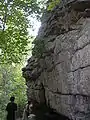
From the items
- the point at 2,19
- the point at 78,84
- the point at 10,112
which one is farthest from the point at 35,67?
A: the point at 78,84

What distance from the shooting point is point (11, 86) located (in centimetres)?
2880

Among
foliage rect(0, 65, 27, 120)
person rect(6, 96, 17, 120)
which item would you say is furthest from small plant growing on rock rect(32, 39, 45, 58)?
foliage rect(0, 65, 27, 120)

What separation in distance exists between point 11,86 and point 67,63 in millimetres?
18692

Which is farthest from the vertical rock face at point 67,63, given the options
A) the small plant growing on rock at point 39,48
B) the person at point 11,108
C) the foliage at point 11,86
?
the foliage at point 11,86

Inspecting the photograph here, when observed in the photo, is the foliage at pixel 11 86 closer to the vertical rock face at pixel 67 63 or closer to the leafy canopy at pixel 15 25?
the leafy canopy at pixel 15 25

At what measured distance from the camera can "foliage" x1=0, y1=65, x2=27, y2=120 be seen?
26.1 m

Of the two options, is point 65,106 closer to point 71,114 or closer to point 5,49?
point 71,114

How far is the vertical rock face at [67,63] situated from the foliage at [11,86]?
471 inches

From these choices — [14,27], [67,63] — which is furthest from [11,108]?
[14,27]

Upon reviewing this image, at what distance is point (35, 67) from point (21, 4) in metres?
4.06

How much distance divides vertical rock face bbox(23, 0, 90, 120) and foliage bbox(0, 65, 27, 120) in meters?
12.0

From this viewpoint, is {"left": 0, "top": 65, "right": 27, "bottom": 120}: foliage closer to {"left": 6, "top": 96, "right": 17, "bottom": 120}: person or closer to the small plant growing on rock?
{"left": 6, "top": 96, "right": 17, "bottom": 120}: person

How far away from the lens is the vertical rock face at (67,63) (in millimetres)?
9750

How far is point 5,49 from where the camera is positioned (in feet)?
55.2
